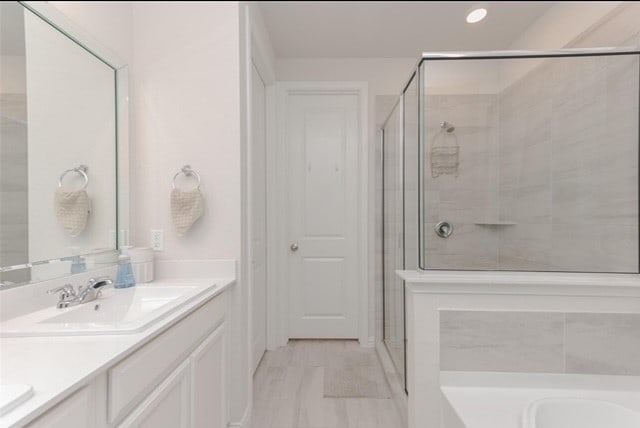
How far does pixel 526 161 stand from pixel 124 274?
78.1 inches

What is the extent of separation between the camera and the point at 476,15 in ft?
7.25

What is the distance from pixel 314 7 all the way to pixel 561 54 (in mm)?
1452

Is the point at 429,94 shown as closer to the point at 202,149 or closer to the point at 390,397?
the point at 202,149

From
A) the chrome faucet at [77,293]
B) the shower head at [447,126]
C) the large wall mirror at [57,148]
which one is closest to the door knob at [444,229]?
the shower head at [447,126]

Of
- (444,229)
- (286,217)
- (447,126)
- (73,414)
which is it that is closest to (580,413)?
(444,229)

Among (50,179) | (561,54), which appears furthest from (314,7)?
(50,179)

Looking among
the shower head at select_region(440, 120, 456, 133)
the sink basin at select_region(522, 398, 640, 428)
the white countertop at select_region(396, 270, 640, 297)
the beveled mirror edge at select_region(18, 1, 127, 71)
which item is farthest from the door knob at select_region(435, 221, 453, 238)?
the beveled mirror edge at select_region(18, 1, 127, 71)

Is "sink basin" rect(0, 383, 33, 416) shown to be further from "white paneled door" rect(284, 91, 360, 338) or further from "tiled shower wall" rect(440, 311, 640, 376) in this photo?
"white paneled door" rect(284, 91, 360, 338)

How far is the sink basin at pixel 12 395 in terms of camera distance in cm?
52

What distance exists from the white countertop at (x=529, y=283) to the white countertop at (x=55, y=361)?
108 cm

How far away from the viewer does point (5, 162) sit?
104 centimetres

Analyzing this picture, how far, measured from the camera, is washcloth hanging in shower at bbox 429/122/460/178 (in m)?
1.60

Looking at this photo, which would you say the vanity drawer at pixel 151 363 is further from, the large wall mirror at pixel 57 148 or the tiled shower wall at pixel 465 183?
the tiled shower wall at pixel 465 183

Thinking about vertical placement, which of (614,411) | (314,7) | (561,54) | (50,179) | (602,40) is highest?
(314,7)
